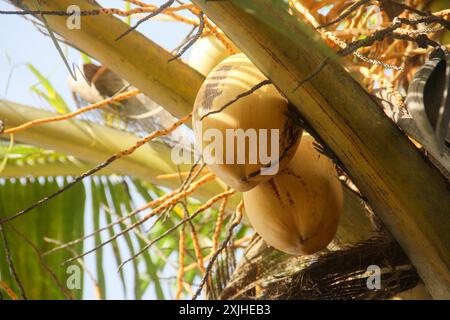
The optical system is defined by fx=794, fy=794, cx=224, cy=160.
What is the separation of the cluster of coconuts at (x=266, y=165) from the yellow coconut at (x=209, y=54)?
1.01ft

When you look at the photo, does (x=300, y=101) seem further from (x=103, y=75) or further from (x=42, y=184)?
(x=42, y=184)

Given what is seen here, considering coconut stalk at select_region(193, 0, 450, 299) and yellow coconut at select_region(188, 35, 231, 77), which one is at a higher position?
yellow coconut at select_region(188, 35, 231, 77)

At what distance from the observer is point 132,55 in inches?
46.5

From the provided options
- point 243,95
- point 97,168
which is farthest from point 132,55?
point 243,95

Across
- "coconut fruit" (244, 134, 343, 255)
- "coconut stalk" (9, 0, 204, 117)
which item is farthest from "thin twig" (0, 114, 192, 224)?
"coconut fruit" (244, 134, 343, 255)

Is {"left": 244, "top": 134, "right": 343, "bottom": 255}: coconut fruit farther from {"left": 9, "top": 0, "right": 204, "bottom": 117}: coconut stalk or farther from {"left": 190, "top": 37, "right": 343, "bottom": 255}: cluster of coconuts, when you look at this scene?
{"left": 9, "top": 0, "right": 204, "bottom": 117}: coconut stalk

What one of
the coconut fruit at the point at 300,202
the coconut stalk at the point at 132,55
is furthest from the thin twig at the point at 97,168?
the coconut fruit at the point at 300,202

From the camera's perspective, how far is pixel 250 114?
0.95 metres

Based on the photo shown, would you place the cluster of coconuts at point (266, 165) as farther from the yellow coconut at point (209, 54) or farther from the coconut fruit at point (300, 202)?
the yellow coconut at point (209, 54)

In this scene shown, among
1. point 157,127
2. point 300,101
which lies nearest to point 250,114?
point 300,101

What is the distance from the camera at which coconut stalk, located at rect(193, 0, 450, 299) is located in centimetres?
90

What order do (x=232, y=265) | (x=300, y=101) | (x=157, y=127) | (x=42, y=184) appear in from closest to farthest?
(x=300, y=101), (x=232, y=265), (x=157, y=127), (x=42, y=184)

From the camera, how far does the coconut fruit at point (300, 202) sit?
1.04 metres
